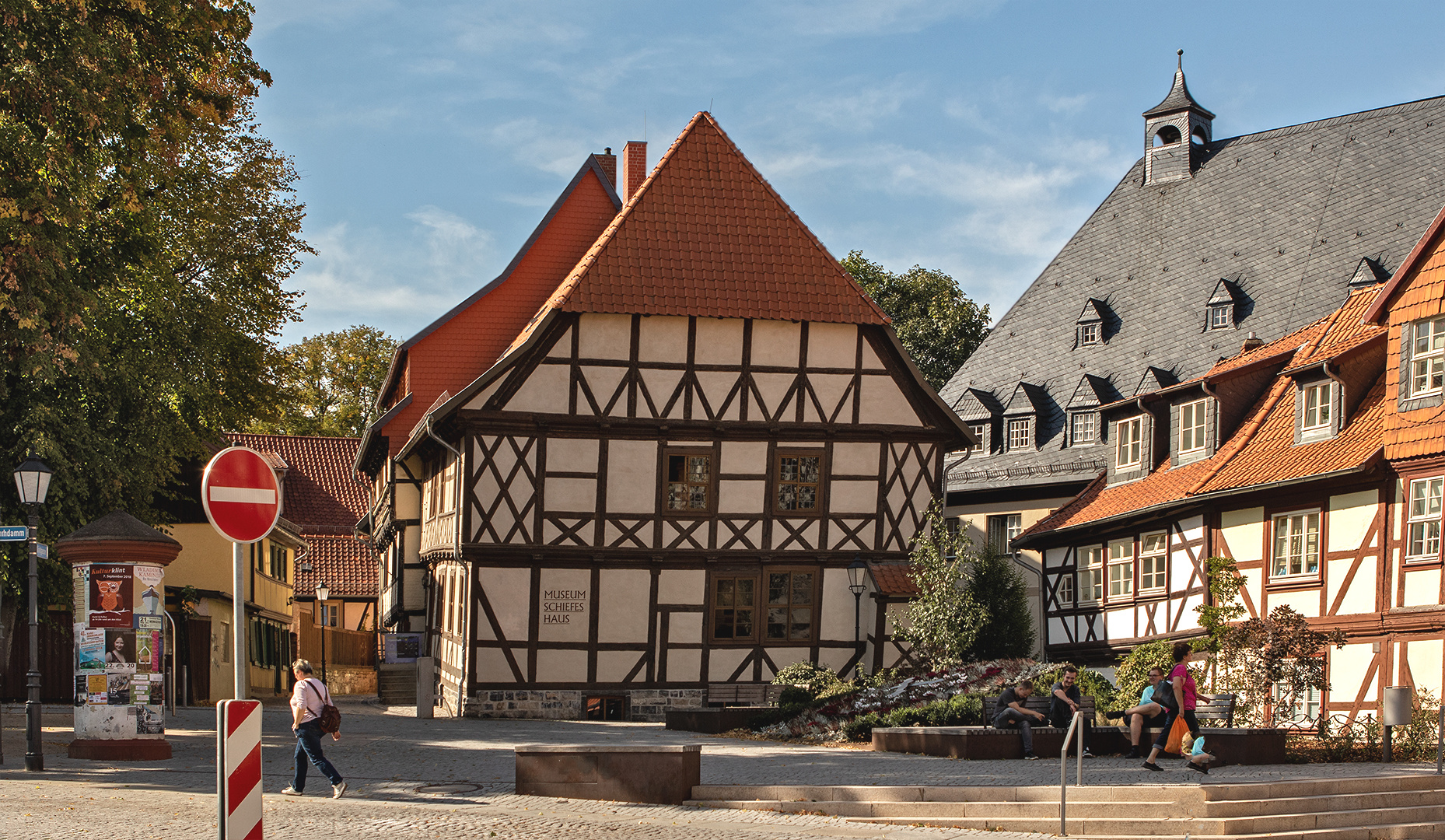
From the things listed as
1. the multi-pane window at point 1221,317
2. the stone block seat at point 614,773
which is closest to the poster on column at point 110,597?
the stone block seat at point 614,773

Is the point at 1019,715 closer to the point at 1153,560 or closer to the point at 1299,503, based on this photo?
the point at 1299,503

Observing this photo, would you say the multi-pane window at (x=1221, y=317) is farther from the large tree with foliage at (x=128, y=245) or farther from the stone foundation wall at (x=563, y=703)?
the large tree with foliage at (x=128, y=245)

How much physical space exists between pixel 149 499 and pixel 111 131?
7631 millimetres

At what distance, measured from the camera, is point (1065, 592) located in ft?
103

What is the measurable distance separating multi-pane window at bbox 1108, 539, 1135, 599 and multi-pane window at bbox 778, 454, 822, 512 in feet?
19.0

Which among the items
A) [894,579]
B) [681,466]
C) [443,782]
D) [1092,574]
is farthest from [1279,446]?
[443,782]

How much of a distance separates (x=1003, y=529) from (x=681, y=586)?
1010 cm

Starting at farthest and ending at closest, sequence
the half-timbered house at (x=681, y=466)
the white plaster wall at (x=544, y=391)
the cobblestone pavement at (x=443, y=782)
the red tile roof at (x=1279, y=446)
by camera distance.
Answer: the white plaster wall at (x=544, y=391), the half-timbered house at (x=681, y=466), the red tile roof at (x=1279, y=446), the cobblestone pavement at (x=443, y=782)

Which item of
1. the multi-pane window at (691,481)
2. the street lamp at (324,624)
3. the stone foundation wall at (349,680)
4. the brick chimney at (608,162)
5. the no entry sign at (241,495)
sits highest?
the brick chimney at (608,162)

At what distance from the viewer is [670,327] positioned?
28297 millimetres

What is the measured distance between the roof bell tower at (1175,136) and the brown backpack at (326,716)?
30.6 metres

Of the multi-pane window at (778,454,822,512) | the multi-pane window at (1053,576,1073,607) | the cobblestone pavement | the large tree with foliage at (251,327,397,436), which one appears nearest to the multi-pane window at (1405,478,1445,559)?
the cobblestone pavement

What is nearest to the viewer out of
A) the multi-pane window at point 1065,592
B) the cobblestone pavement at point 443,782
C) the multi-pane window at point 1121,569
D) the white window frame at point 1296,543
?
the cobblestone pavement at point 443,782

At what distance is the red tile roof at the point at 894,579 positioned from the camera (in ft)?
92.2
